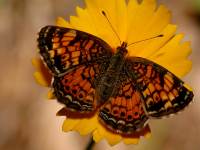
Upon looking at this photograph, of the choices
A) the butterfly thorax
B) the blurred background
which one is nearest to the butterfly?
the butterfly thorax

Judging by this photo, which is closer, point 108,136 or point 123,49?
point 108,136

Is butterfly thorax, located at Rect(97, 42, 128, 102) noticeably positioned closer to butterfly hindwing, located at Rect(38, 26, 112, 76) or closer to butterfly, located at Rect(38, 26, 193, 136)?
butterfly, located at Rect(38, 26, 193, 136)

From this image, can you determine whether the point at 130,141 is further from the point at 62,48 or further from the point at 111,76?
the point at 62,48

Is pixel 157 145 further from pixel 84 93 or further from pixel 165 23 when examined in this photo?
pixel 84 93

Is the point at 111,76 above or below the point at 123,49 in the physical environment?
below

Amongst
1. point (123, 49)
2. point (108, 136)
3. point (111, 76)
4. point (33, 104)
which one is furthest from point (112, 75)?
point (33, 104)

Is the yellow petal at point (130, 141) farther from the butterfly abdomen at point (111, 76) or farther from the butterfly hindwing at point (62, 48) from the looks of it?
the butterfly hindwing at point (62, 48)

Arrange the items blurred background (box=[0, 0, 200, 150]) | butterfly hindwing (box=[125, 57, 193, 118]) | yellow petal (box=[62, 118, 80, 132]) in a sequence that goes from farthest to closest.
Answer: blurred background (box=[0, 0, 200, 150]) → yellow petal (box=[62, 118, 80, 132]) → butterfly hindwing (box=[125, 57, 193, 118])
